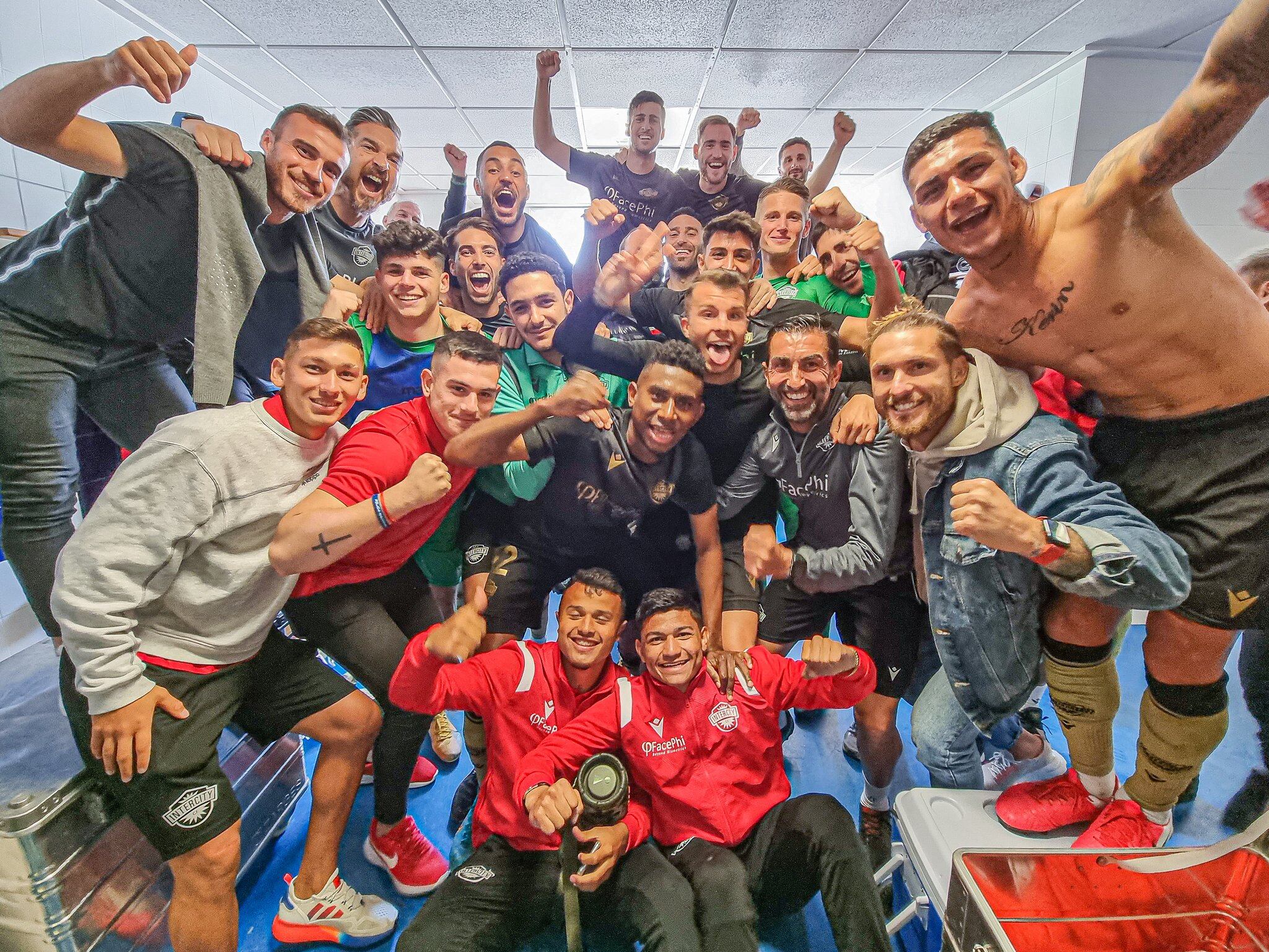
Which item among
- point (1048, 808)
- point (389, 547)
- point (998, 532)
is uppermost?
point (998, 532)

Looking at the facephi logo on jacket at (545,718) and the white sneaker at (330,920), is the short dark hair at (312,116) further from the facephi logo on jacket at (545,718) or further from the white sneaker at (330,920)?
the white sneaker at (330,920)

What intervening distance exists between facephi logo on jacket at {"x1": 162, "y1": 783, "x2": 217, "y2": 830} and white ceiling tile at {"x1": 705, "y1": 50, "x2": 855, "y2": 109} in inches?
114

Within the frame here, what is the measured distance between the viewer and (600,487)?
177 cm

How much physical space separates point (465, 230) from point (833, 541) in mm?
1672

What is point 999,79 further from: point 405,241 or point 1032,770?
point 1032,770

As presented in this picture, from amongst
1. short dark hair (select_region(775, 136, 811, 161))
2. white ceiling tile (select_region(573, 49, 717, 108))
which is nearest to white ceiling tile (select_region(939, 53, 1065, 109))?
short dark hair (select_region(775, 136, 811, 161))

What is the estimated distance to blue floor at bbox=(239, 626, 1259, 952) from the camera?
1.61 m

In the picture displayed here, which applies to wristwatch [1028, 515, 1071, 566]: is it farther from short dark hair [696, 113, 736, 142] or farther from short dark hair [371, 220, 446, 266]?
short dark hair [696, 113, 736, 142]

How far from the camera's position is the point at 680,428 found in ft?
5.41

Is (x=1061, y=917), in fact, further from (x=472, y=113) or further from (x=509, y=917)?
(x=472, y=113)

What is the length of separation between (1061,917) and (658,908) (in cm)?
89

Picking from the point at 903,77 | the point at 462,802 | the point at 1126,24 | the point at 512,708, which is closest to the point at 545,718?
the point at 512,708

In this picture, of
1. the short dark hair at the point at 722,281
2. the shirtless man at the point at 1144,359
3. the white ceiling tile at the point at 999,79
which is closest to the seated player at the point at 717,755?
the shirtless man at the point at 1144,359

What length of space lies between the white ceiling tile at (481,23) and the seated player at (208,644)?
123 centimetres
